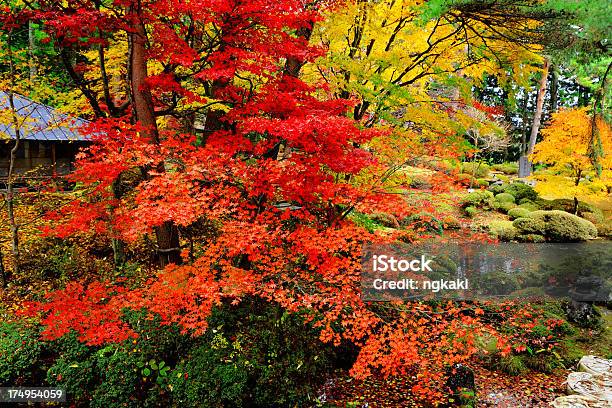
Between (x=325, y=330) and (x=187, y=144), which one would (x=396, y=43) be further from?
(x=325, y=330)

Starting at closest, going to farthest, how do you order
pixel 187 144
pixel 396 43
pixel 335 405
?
pixel 187 144
pixel 335 405
pixel 396 43

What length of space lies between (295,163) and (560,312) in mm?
9186

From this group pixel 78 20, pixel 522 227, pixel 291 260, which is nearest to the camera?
pixel 78 20

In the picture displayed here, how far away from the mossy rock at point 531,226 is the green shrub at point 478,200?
446 cm

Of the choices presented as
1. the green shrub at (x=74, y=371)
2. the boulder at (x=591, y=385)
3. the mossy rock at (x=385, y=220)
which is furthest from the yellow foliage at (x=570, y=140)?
the green shrub at (x=74, y=371)

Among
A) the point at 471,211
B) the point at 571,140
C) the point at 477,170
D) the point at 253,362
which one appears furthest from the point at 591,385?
the point at 477,170

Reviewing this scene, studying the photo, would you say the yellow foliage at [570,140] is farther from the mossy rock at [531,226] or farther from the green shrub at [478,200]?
the green shrub at [478,200]

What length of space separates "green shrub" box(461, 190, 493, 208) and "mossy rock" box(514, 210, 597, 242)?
468cm

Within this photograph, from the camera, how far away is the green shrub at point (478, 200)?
64.2 ft

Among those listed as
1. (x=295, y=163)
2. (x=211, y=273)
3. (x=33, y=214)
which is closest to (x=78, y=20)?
(x=295, y=163)

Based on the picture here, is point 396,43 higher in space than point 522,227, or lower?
higher

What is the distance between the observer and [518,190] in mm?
20516

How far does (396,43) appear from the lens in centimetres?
945

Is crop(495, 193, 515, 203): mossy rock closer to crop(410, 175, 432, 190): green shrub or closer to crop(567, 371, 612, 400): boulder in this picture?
crop(410, 175, 432, 190): green shrub
